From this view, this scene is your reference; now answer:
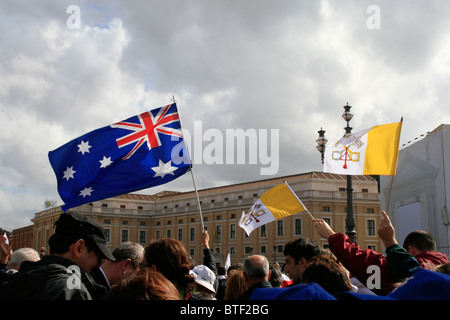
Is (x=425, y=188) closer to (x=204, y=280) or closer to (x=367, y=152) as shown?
(x=367, y=152)

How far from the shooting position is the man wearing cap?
204cm

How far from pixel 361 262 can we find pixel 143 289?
6.11ft

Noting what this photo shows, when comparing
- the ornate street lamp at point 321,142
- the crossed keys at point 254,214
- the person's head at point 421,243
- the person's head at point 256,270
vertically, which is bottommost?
the person's head at point 256,270

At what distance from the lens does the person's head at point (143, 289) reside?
72.3 inches

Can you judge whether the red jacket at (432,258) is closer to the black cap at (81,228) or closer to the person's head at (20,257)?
the black cap at (81,228)

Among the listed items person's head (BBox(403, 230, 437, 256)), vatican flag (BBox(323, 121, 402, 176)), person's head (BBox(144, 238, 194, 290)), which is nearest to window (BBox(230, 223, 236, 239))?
vatican flag (BBox(323, 121, 402, 176))

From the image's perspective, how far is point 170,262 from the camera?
314 centimetres

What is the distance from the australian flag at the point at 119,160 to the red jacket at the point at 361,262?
478 cm

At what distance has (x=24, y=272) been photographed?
2156mm

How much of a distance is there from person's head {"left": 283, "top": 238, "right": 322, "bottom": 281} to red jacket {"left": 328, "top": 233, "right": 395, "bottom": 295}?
525 millimetres

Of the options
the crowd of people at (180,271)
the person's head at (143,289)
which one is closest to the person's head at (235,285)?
the crowd of people at (180,271)

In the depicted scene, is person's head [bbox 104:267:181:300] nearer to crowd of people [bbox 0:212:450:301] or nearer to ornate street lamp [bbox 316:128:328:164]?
crowd of people [bbox 0:212:450:301]
